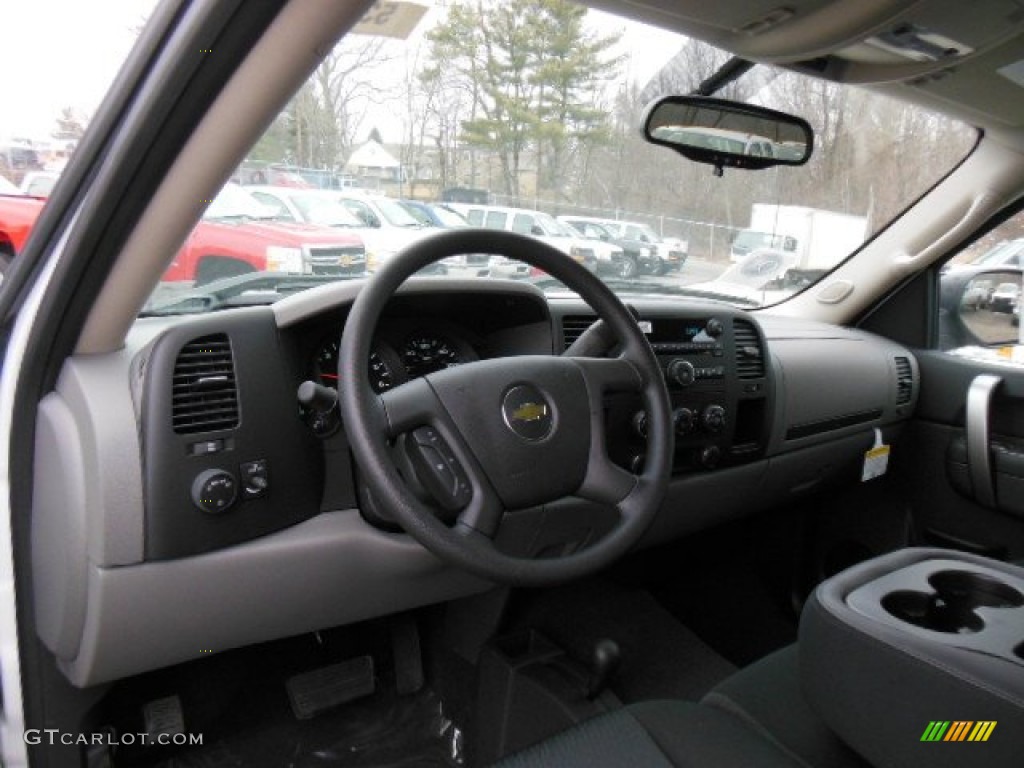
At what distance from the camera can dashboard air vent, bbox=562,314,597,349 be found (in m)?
2.00

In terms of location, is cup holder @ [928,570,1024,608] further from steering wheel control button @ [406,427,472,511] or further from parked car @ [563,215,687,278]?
parked car @ [563,215,687,278]

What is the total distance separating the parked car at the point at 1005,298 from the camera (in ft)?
9.93

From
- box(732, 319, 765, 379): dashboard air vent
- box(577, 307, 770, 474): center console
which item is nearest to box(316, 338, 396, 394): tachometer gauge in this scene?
box(577, 307, 770, 474): center console

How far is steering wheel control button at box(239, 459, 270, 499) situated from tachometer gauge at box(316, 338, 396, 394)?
252 millimetres

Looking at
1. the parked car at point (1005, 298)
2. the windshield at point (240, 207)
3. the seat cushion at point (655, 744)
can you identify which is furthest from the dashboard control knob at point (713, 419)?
the parked car at point (1005, 298)

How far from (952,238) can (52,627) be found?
10.1ft

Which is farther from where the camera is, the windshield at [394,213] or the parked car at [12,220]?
the windshield at [394,213]

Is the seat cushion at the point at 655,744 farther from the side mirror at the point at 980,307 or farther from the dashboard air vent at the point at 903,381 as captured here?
the side mirror at the point at 980,307

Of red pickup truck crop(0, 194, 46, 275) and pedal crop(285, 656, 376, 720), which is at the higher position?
red pickup truck crop(0, 194, 46, 275)

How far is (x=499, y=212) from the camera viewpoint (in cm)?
191

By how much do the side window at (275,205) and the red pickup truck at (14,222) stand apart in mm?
407

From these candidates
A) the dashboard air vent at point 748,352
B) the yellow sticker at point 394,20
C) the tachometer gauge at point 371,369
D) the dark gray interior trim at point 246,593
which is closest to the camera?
the yellow sticker at point 394,20

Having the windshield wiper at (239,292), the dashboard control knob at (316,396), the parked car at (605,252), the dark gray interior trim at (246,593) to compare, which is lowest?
the dark gray interior trim at (246,593)

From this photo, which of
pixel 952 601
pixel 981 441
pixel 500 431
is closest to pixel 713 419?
pixel 952 601
